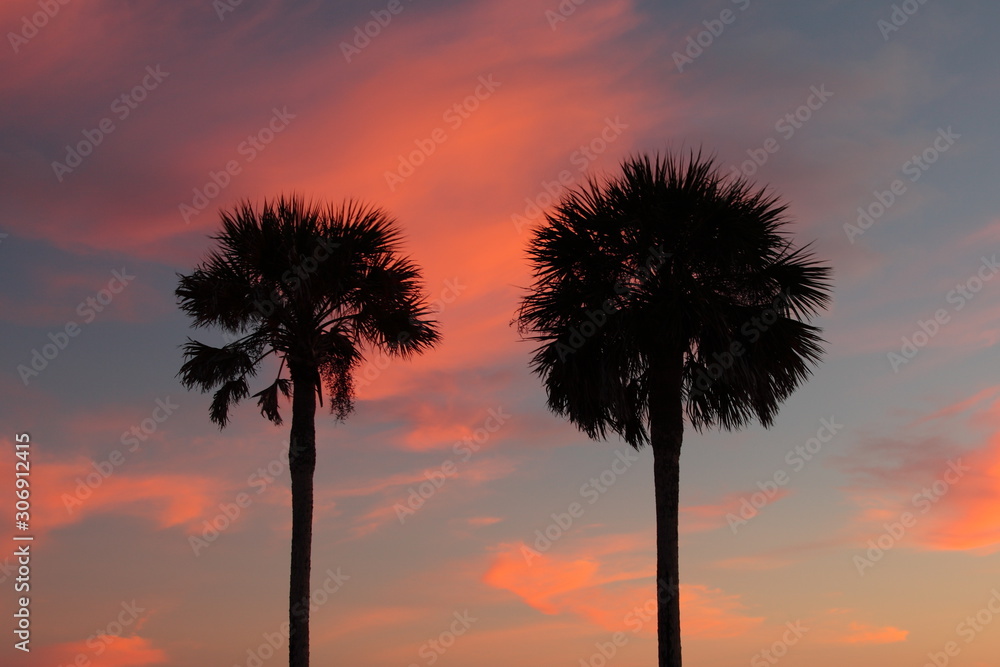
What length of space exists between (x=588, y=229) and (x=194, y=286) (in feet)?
33.5

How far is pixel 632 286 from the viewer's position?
26.1 meters

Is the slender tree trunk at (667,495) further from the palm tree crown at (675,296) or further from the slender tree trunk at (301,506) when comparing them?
the slender tree trunk at (301,506)

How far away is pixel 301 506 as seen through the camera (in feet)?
89.1

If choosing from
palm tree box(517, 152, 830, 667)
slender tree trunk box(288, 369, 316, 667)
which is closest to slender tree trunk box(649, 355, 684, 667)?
palm tree box(517, 152, 830, 667)

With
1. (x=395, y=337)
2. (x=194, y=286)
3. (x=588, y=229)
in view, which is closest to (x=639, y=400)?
(x=588, y=229)

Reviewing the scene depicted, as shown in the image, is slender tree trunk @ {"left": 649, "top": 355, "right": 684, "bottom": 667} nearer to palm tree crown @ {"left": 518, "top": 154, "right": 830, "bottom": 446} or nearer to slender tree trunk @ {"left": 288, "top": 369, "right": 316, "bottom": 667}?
palm tree crown @ {"left": 518, "top": 154, "right": 830, "bottom": 446}

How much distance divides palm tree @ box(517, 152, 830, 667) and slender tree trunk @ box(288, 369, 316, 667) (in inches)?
233

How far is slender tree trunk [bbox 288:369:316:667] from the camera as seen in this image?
26.0 meters

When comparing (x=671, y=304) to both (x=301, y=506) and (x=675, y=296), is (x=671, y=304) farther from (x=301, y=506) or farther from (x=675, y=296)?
(x=301, y=506)

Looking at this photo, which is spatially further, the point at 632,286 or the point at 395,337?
the point at 395,337

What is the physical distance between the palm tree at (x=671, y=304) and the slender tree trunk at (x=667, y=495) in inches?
1.3

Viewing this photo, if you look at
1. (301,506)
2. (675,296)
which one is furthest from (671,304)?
(301,506)

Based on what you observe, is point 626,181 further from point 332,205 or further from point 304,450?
point 304,450

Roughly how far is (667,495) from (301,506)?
887 cm
